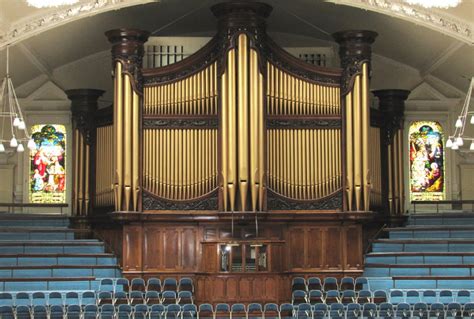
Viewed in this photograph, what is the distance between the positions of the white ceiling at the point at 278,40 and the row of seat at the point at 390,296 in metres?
6.66

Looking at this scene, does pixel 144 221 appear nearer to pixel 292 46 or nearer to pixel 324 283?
pixel 324 283

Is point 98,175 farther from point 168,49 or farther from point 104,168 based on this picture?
point 168,49

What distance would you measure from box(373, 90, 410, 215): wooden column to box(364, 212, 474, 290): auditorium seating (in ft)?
2.56

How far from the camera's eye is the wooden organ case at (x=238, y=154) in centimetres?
2856

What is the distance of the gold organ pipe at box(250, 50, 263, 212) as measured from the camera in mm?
28312

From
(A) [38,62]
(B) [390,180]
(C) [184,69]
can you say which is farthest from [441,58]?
(A) [38,62]

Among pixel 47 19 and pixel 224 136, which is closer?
pixel 47 19

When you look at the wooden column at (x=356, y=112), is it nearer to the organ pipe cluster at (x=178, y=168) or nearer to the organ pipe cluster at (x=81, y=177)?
the organ pipe cluster at (x=178, y=168)

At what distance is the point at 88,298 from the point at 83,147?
6561 mm

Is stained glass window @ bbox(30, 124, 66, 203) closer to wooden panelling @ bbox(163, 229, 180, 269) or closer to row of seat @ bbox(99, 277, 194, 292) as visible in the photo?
wooden panelling @ bbox(163, 229, 180, 269)

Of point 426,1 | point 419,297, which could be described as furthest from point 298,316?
point 426,1

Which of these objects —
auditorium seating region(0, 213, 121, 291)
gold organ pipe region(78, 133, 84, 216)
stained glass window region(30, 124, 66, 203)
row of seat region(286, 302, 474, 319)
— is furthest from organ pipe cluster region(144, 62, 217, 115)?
row of seat region(286, 302, 474, 319)

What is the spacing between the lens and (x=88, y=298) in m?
26.2

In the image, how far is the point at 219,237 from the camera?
28750 millimetres
